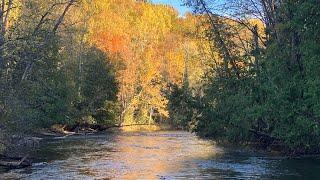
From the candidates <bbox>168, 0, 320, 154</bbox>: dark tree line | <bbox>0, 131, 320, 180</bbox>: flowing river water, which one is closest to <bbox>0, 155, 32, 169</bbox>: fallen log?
<bbox>0, 131, 320, 180</bbox>: flowing river water

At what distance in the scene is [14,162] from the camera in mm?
19594

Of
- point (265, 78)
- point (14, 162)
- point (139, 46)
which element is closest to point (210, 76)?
point (265, 78)

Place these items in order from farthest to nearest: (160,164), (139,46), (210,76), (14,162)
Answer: (139,46) → (210,76) → (160,164) → (14,162)

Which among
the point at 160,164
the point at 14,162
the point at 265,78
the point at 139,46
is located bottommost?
the point at 160,164

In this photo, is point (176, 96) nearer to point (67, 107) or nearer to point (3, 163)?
point (3, 163)

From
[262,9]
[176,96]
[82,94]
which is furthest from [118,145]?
[82,94]

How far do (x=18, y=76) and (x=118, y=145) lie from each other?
395 inches

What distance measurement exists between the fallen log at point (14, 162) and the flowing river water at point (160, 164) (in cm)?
42

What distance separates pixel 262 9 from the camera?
28922 mm

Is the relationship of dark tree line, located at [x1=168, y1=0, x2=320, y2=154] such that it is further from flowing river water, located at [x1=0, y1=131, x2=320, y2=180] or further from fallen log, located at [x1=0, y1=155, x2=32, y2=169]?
fallen log, located at [x1=0, y1=155, x2=32, y2=169]

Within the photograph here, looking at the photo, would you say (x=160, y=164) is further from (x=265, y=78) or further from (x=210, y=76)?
(x=210, y=76)

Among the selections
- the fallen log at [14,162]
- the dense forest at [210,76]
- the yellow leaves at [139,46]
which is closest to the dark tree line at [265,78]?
the dense forest at [210,76]

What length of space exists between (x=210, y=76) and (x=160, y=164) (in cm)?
1065

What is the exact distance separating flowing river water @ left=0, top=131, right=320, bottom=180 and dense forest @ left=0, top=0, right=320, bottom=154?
4.41 feet
